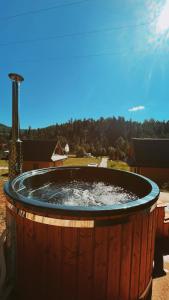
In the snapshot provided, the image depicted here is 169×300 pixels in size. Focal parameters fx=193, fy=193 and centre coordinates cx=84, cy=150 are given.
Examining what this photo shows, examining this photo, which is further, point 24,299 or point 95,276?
point 24,299

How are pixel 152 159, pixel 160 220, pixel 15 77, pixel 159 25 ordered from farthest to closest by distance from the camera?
pixel 152 159 < pixel 159 25 < pixel 15 77 < pixel 160 220

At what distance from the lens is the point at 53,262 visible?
2061 mm

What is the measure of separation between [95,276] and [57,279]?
1.38ft

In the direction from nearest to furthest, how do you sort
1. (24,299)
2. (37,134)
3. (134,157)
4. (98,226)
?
1. (98,226)
2. (24,299)
3. (134,157)
4. (37,134)

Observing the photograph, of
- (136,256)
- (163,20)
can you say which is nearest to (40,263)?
(136,256)

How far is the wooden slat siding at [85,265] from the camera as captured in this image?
1965 mm

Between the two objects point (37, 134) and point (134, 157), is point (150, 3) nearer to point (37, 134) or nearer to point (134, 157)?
point (134, 157)

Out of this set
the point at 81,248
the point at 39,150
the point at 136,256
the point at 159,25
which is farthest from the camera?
the point at 39,150

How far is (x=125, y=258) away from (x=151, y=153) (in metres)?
15.7

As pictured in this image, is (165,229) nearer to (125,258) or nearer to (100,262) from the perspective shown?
(125,258)

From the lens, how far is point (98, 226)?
196 centimetres

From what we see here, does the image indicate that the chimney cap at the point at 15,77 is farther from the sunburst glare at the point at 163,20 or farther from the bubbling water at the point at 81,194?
the sunburst glare at the point at 163,20

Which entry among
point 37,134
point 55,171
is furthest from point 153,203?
point 37,134

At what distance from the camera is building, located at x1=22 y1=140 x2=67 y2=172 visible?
62.2 feet
